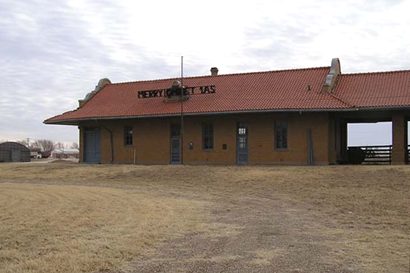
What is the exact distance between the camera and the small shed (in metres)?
63.4

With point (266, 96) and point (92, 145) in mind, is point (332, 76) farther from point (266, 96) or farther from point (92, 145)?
point (92, 145)

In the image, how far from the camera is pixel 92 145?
3722cm

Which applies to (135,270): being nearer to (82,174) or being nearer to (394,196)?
(394,196)

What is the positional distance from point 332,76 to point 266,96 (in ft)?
12.9

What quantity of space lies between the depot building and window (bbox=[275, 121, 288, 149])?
6cm

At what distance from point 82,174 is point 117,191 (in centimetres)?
857

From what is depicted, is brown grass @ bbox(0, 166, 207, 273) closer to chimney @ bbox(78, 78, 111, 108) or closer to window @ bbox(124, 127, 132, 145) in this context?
window @ bbox(124, 127, 132, 145)

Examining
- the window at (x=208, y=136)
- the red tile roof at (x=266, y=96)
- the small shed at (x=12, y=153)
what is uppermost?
the red tile roof at (x=266, y=96)

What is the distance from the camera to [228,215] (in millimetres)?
14453

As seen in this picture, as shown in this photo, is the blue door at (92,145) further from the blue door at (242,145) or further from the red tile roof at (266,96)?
the blue door at (242,145)

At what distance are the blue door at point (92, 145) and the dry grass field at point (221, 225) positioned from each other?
12.5 metres

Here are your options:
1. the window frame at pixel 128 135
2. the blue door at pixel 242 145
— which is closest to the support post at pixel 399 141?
the blue door at pixel 242 145

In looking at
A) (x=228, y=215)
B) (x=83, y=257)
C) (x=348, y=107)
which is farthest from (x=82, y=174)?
(x=83, y=257)

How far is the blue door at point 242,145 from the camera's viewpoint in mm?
31672
